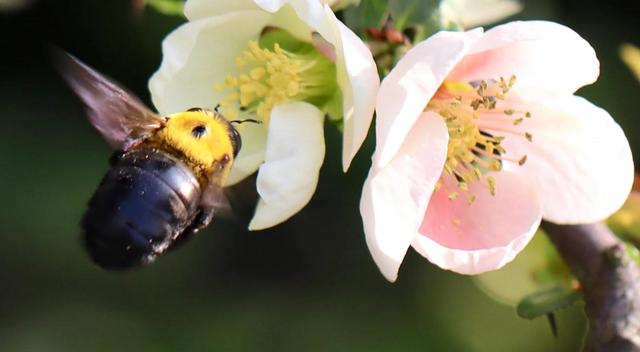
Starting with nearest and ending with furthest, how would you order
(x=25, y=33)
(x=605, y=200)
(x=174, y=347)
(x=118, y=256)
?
(x=118, y=256)
(x=605, y=200)
(x=174, y=347)
(x=25, y=33)

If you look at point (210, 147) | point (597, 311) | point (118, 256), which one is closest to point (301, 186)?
point (210, 147)

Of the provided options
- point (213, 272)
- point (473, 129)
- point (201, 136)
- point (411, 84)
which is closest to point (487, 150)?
point (473, 129)

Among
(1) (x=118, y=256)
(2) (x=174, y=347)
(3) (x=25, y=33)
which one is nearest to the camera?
(1) (x=118, y=256)

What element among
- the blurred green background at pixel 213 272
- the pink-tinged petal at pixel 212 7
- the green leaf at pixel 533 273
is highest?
the pink-tinged petal at pixel 212 7

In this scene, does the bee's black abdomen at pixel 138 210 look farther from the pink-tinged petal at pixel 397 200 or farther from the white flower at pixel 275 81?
the pink-tinged petal at pixel 397 200

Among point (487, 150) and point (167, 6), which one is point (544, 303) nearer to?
point (487, 150)

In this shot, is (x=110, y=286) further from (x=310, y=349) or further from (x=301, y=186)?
(x=301, y=186)

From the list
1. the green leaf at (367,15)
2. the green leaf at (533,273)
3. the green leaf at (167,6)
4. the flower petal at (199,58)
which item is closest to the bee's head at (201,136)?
the flower petal at (199,58)
